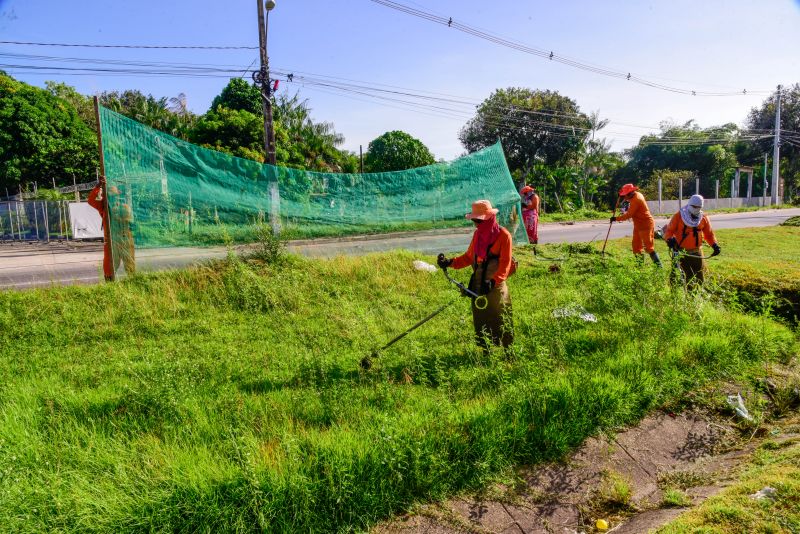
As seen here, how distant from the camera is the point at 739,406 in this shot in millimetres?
4465

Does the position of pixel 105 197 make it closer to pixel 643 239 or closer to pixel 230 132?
pixel 643 239

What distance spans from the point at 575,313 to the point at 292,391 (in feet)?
9.88

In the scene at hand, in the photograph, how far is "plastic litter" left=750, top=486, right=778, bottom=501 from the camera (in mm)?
2963

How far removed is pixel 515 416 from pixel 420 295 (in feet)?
12.9

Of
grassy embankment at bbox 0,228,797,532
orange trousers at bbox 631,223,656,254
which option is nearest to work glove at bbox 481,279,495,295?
grassy embankment at bbox 0,228,797,532

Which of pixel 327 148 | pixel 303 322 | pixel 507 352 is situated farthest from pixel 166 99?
pixel 507 352

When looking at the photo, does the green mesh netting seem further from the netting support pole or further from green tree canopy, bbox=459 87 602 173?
green tree canopy, bbox=459 87 602 173

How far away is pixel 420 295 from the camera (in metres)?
7.45

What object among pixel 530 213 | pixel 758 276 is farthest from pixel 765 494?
pixel 530 213

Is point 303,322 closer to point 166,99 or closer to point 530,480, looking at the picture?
point 530,480

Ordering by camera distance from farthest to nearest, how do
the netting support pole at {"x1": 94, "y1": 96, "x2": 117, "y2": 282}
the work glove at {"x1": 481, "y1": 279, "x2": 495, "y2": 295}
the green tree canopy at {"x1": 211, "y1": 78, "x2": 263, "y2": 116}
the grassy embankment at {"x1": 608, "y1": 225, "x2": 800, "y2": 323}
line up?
the green tree canopy at {"x1": 211, "y1": 78, "x2": 263, "y2": 116} → the netting support pole at {"x1": 94, "y1": 96, "x2": 117, "y2": 282} → the grassy embankment at {"x1": 608, "y1": 225, "x2": 800, "y2": 323} → the work glove at {"x1": 481, "y1": 279, "x2": 495, "y2": 295}

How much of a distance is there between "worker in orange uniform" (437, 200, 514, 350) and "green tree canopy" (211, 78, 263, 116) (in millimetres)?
22299

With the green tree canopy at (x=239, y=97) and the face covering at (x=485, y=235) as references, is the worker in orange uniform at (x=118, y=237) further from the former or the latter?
the green tree canopy at (x=239, y=97)

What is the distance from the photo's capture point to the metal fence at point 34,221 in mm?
17938
